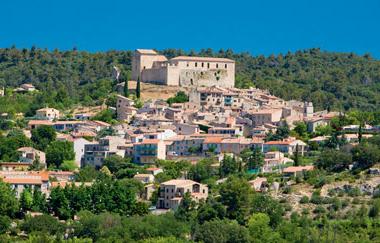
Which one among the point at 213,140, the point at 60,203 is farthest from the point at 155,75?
the point at 60,203

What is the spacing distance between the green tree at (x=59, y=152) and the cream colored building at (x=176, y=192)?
26.1ft

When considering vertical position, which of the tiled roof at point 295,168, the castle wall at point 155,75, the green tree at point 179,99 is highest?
the castle wall at point 155,75

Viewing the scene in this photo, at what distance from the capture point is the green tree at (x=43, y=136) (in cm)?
6250

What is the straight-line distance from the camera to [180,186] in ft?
175

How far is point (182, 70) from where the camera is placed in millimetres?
75562

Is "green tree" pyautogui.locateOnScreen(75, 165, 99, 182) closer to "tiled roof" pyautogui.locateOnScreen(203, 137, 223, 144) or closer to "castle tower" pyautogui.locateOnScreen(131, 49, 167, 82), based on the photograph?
"tiled roof" pyautogui.locateOnScreen(203, 137, 223, 144)

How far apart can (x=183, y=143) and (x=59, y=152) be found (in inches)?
227

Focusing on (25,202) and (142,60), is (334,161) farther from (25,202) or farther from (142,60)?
(142,60)

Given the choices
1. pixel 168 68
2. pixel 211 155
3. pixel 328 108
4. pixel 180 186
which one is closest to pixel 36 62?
pixel 168 68

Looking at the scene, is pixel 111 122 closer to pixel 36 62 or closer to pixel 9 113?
pixel 9 113

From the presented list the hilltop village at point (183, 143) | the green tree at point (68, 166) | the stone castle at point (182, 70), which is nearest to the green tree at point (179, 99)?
the hilltop village at point (183, 143)

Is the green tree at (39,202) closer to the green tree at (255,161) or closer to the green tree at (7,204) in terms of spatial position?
the green tree at (7,204)

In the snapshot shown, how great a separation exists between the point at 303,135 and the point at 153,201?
1234 centimetres

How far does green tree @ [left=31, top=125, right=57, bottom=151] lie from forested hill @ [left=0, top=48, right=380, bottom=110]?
10367 mm
